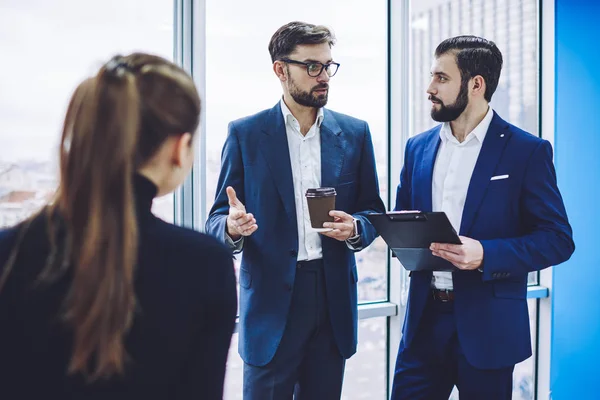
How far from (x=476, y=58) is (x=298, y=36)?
711 millimetres

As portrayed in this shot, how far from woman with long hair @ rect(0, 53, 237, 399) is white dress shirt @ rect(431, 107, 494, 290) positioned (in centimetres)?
134

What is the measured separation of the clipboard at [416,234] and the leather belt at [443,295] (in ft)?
0.39

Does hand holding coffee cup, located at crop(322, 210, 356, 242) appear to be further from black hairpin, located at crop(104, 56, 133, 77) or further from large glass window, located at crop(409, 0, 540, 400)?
large glass window, located at crop(409, 0, 540, 400)

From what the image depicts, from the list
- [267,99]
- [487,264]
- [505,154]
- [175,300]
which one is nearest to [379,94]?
[267,99]

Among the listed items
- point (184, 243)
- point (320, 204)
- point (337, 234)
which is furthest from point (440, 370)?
point (184, 243)

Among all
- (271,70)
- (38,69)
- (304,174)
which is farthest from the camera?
(271,70)

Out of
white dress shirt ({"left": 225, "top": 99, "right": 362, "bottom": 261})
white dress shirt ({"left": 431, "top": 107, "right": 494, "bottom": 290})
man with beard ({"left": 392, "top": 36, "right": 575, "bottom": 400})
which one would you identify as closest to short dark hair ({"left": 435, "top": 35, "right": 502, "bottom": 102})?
man with beard ({"left": 392, "top": 36, "right": 575, "bottom": 400})

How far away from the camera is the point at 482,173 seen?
1.96m

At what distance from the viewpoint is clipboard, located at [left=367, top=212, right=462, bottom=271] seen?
5.71ft

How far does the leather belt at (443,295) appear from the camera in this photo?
2.02 metres

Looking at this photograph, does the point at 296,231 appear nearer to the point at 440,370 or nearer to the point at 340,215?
the point at 340,215

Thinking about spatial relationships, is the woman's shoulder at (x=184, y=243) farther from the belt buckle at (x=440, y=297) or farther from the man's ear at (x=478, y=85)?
the man's ear at (x=478, y=85)

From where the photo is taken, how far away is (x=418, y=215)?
174 cm

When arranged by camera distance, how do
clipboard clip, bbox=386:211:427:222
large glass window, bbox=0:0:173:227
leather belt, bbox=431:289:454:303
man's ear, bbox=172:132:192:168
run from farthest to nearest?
large glass window, bbox=0:0:173:227
leather belt, bbox=431:289:454:303
clipboard clip, bbox=386:211:427:222
man's ear, bbox=172:132:192:168
